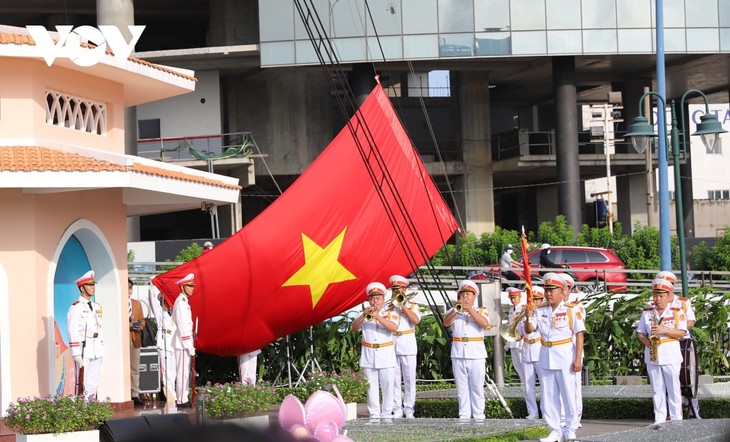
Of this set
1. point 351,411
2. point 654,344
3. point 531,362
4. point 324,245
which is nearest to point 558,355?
point 654,344

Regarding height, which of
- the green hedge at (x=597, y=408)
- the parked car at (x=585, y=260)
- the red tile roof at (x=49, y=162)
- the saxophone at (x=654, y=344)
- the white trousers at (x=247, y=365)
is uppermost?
the red tile roof at (x=49, y=162)

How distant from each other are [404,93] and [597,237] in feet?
54.8

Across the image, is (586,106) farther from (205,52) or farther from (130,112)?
(130,112)

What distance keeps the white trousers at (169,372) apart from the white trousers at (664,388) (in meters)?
5.99

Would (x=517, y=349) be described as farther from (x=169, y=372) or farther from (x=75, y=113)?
(x=75, y=113)

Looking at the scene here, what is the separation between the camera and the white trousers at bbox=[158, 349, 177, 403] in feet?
51.3

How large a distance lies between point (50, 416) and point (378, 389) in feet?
13.8

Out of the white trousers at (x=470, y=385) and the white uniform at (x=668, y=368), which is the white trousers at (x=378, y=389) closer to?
the white trousers at (x=470, y=385)

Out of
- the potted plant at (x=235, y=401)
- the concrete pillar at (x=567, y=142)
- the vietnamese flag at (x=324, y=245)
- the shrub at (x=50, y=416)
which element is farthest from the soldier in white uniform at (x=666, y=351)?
the concrete pillar at (x=567, y=142)

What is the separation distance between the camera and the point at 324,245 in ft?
61.3

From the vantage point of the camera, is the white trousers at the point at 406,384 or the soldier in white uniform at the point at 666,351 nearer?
the soldier in white uniform at the point at 666,351

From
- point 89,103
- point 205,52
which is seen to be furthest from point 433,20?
point 89,103

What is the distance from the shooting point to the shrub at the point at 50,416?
13016 mm

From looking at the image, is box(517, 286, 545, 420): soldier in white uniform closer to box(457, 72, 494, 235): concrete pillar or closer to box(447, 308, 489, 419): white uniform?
box(447, 308, 489, 419): white uniform
